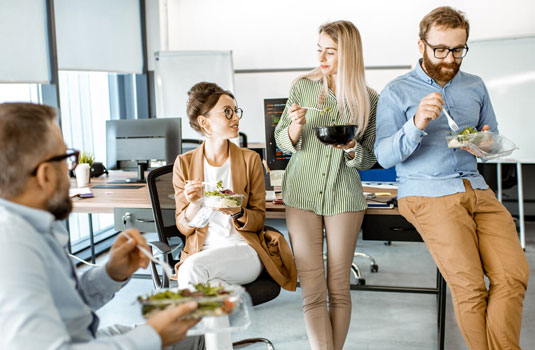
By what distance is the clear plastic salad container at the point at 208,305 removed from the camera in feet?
3.62

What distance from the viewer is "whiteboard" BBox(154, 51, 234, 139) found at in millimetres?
5637

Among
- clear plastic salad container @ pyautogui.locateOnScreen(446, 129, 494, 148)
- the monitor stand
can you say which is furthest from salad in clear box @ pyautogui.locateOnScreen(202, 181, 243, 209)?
the monitor stand

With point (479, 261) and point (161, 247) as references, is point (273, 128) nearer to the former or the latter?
point (161, 247)

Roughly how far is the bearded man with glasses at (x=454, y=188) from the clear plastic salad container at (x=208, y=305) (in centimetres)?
102

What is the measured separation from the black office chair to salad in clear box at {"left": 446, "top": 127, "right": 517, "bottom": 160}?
37.0 inches

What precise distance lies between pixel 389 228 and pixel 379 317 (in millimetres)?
881

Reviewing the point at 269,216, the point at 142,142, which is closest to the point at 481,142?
the point at 269,216

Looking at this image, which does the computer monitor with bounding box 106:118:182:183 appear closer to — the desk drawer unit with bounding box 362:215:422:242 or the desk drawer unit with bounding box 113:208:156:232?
the desk drawer unit with bounding box 113:208:156:232

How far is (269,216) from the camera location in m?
2.54

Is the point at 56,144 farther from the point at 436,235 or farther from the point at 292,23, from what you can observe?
the point at 292,23

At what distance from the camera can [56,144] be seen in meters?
1.07

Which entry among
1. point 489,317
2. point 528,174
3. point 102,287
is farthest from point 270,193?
point 528,174

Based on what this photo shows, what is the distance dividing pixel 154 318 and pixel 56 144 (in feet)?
1.44

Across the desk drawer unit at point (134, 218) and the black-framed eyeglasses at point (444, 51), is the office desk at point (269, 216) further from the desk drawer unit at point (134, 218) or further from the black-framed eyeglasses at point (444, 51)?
the black-framed eyeglasses at point (444, 51)
